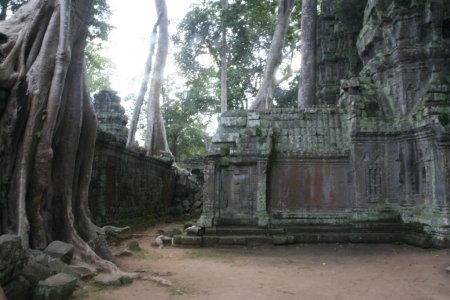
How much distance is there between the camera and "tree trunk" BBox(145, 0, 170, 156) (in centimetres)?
1697

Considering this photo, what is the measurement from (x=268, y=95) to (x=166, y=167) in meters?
5.18

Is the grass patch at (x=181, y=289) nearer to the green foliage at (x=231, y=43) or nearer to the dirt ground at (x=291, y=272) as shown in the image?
the dirt ground at (x=291, y=272)

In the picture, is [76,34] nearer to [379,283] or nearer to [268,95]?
[379,283]

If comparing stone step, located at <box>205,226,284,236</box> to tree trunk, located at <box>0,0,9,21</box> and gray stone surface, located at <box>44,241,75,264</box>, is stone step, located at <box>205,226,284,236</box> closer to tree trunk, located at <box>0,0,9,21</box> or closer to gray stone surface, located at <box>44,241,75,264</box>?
gray stone surface, located at <box>44,241,75,264</box>

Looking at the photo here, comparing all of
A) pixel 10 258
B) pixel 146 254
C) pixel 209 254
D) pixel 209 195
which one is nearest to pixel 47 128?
pixel 10 258

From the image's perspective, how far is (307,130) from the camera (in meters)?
9.87

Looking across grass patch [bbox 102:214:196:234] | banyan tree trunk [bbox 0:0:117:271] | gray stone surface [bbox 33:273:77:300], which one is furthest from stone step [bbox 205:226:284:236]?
Result: gray stone surface [bbox 33:273:77:300]

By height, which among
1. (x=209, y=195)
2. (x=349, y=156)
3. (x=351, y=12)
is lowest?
(x=209, y=195)

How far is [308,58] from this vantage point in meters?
14.0

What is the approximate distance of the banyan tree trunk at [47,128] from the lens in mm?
5234

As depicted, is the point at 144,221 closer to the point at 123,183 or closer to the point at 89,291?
the point at 123,183

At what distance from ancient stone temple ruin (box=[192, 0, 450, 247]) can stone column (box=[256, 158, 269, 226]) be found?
0.02m

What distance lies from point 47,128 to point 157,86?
12.1 metres

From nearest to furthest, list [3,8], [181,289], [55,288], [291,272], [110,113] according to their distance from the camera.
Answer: [55,288]
[181,289]
[291,272]
[3,8]
[110,113]
